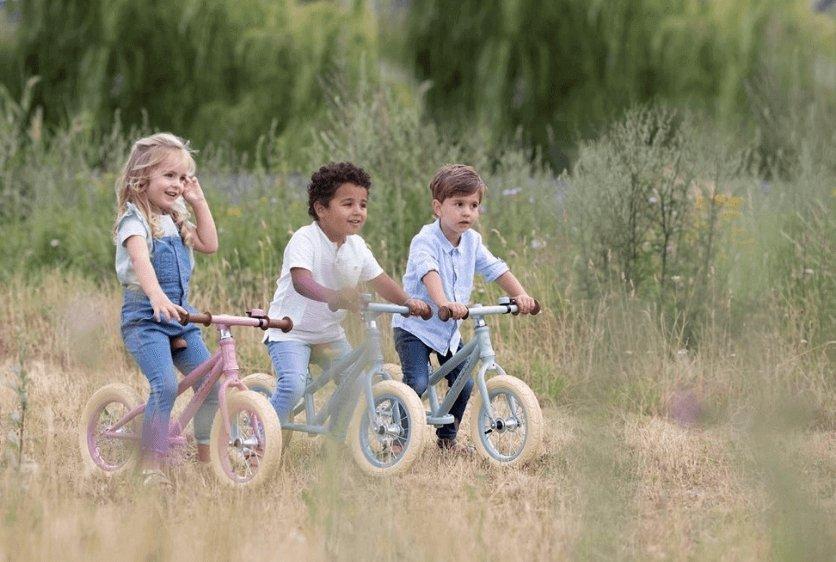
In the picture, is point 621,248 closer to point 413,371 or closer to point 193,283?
point 413,371

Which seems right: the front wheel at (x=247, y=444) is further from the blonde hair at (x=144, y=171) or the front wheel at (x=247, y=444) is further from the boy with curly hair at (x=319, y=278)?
the blonde hair at (x=144, y=171)

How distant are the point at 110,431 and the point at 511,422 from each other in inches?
57.5

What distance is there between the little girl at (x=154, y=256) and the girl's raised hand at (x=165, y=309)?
124mm

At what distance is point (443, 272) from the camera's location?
510 centimetres

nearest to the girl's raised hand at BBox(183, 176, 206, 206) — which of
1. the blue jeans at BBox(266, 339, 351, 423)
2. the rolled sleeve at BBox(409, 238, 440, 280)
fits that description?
the blue jeans at BBox(266, 339, 351, 423)

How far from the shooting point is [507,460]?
16.1 feet

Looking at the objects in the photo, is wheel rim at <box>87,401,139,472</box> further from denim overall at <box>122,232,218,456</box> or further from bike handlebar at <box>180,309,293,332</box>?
bike handlebar at <box>180,309,293,332</box>

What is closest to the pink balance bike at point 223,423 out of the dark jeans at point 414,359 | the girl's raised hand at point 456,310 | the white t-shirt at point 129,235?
the white t-shirt at point 129,235

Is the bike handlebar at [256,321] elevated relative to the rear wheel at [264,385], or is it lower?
elevated

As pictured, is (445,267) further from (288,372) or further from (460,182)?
(288,372)

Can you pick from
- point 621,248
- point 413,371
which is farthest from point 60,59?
point 413,371

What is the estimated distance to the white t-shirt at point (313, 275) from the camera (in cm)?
474

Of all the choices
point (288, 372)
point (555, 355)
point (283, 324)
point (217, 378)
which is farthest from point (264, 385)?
point (555, 355)

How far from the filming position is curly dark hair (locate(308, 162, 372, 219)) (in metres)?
4.76
